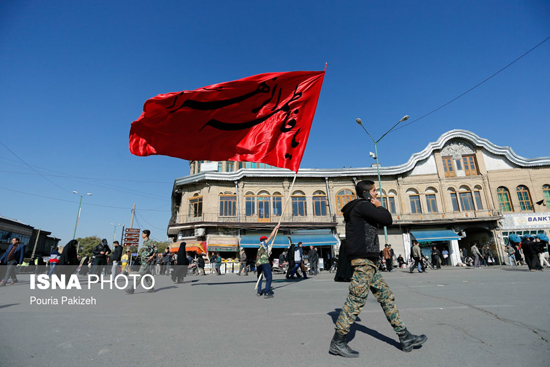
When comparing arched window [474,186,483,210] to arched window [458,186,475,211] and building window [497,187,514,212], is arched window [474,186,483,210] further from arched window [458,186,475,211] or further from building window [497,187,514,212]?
building window [497,187,514,212]

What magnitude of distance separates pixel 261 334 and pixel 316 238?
2313cm

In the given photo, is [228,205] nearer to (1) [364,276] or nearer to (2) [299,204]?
(2) [299,204]

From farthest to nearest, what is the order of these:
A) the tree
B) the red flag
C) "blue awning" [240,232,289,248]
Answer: the tree
"blue awning" [240,232,289,248]
the red flag

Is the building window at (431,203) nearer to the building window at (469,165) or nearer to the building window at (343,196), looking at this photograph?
the building window at (469,165)

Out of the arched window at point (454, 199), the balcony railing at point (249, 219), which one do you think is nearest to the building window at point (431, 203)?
the arched window at point (454, 199)

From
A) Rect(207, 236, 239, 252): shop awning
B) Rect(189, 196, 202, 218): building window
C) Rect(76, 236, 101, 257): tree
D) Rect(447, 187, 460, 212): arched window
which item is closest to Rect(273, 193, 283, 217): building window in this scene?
Rect(207, 236, 239, 252): shop awning

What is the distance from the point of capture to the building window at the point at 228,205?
26891 mm

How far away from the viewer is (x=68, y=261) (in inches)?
411

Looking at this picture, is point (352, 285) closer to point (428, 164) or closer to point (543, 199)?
point (428, 164)

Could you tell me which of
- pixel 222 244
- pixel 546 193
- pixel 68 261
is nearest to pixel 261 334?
pixel 68 261

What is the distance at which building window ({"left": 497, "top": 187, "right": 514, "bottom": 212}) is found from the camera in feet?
87.3

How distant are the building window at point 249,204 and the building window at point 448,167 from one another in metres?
19.0

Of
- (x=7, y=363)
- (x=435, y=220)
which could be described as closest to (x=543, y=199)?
(x=435, y=220)

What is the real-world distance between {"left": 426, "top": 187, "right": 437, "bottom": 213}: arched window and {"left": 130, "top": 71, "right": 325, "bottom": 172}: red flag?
952 inches
